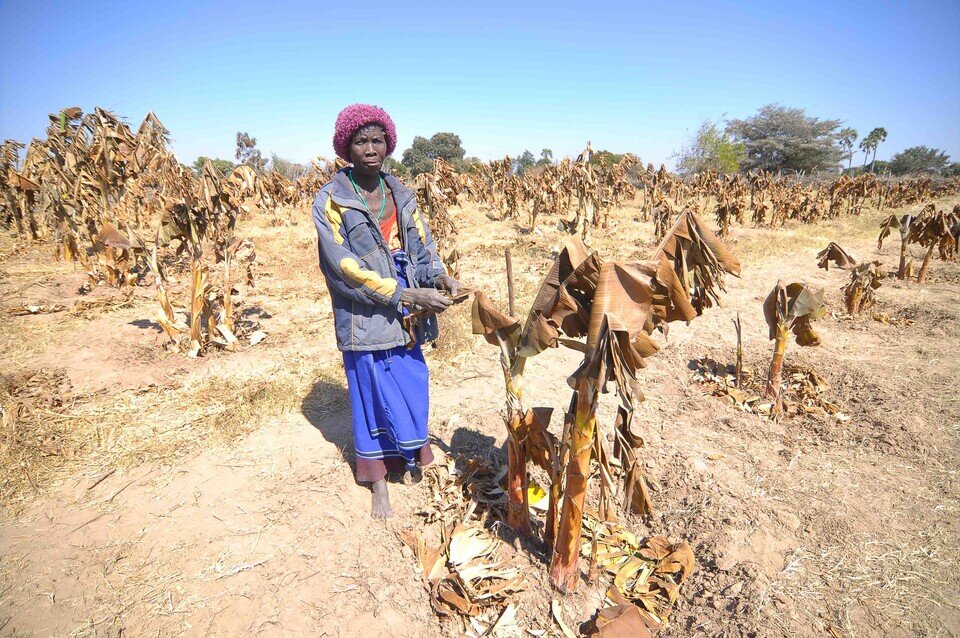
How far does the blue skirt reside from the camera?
2.54 metres

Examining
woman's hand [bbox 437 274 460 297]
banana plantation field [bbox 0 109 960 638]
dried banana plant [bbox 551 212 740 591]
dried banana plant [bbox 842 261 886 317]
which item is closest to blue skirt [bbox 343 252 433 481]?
woman's hand [bbox 437 274 460 297]

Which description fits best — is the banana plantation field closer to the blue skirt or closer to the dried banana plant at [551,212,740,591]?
the dried banana plant at [551,212,740,591]

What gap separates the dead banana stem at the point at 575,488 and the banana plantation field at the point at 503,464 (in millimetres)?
13

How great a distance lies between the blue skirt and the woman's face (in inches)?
21.1

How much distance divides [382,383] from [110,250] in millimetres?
7704

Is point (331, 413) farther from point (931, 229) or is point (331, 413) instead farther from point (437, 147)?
point (437, 147)

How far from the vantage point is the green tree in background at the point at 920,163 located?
43.2 meters

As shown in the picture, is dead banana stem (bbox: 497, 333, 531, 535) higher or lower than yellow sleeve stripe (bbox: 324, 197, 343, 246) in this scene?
lower

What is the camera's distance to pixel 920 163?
43.6m

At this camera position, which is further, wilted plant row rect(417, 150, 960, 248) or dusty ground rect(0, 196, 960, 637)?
wilted plant row rect(417, 150, 960, 248)

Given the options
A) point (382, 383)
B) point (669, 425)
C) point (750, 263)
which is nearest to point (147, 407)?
point (382, 383)

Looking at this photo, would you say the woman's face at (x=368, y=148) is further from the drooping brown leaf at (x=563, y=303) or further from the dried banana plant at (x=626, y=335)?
the dried banana plant at (x=626, y=335)

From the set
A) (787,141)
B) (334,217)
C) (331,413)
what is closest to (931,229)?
(334,217)

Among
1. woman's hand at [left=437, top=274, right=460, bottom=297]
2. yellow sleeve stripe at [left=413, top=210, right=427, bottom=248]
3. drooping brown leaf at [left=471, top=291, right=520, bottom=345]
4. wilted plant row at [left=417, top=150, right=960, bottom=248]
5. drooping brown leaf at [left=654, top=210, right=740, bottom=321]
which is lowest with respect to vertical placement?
drooping brown leaf at [left=471, top=291, right=520, bottom=345]
